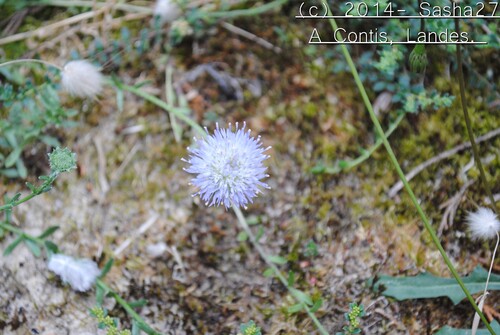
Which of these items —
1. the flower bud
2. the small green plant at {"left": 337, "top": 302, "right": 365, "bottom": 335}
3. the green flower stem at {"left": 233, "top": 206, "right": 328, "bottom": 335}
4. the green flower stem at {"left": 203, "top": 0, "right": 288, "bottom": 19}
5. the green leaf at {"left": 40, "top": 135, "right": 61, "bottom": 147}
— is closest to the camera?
the small green plant at {"left": 337, "top": 302, "right": 365, "bottom": 335}

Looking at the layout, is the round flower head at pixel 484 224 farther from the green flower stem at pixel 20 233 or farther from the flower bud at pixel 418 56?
the green flower stem at pixel 20 233

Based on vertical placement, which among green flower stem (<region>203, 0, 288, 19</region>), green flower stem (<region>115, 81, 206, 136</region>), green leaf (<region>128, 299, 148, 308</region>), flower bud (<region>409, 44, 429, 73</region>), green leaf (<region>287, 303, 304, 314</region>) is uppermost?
green flower stem (<region>203, 0, 288, 19</region>)

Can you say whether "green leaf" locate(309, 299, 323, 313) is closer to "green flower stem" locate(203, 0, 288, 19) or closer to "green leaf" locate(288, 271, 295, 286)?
"green leaf" locate(288, 271, 295, 286)

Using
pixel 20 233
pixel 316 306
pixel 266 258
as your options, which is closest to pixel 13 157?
pixel 20 233

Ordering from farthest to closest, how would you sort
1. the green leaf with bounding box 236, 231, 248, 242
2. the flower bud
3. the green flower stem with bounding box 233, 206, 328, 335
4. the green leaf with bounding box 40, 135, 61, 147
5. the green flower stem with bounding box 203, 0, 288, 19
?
the green flower stem with bounding box 203, 0, 288, 19 → the green leaf with bounding box 40, 135, 61, 147 → the green leaf with bounding box 236, 231, 248, 242 → the green flower stem with bounding box 233, 206, 328, 335 → the flower bud

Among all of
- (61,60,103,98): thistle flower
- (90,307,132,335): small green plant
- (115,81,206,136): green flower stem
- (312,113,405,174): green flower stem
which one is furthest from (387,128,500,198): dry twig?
(61,60,103,98): thistle flower

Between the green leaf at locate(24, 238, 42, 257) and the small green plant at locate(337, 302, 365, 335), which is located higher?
the green leaf at locate(24, 238, 42, 257)

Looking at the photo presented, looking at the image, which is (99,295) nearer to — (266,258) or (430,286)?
(266,258)

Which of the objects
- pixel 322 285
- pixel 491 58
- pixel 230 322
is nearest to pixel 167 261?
pixel 230 322
